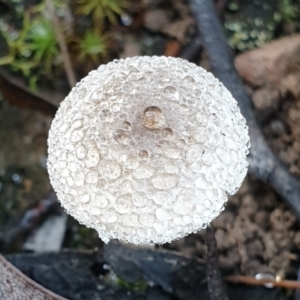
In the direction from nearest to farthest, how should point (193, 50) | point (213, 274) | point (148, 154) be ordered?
point (148, 154) < point (213, 274) < point (193, 50)

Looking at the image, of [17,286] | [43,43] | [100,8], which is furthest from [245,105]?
[17,286]

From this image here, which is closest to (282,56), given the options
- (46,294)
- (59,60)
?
Answer: (59,60)

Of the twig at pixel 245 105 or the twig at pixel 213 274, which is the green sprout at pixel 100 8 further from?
the twig at pixel 213 274

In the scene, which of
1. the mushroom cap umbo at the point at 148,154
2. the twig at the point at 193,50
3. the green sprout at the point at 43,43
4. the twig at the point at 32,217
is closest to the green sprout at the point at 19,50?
the green sprout at the point at 43,43

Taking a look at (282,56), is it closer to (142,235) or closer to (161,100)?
(161,100)

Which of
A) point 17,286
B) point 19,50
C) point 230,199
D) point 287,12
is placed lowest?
point 17,286

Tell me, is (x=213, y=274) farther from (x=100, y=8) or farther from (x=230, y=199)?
(x=100, y=8)

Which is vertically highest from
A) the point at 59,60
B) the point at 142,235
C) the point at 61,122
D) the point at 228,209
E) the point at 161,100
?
the point at 161,100
